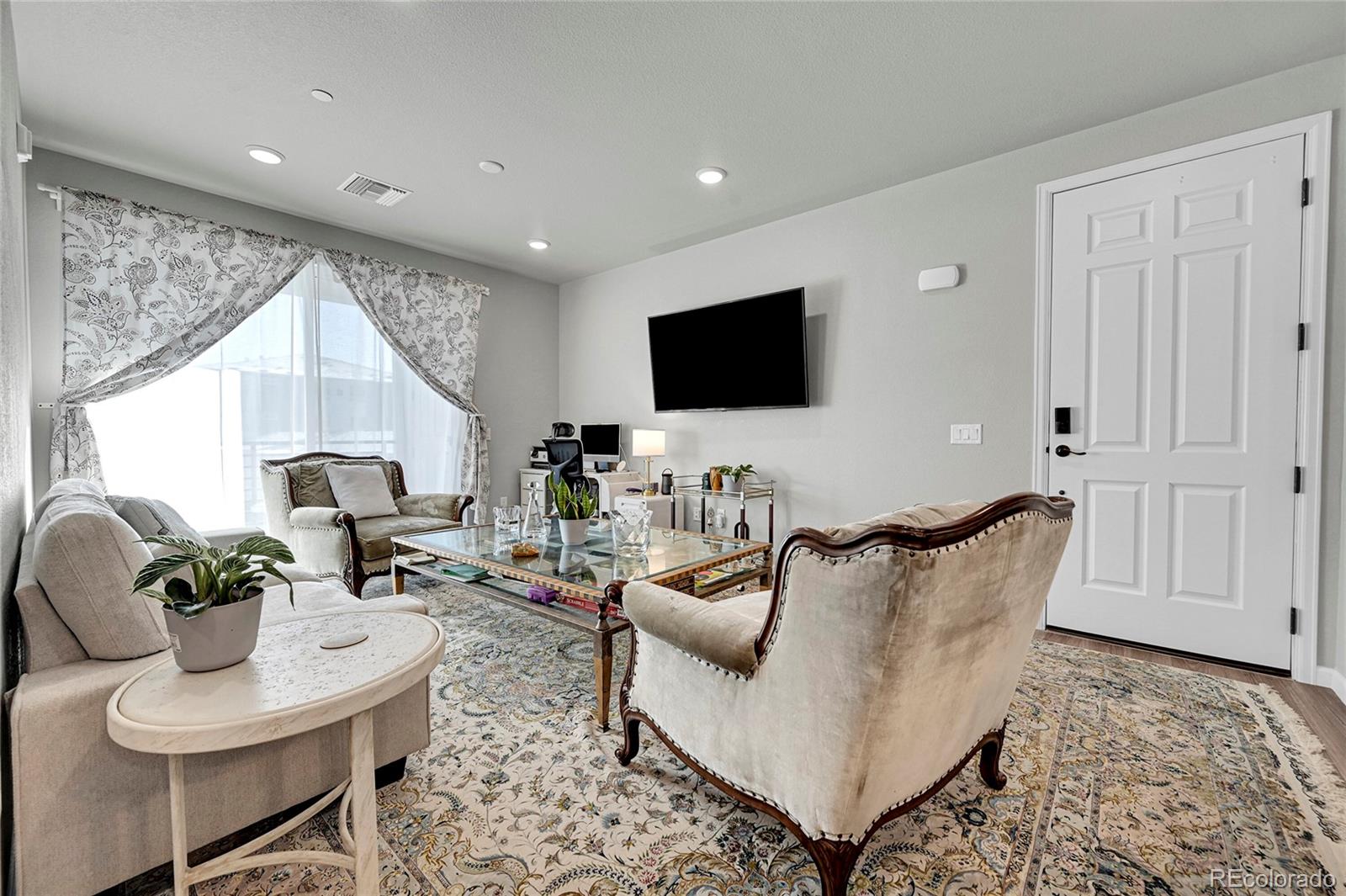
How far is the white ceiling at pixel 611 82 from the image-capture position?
2.09 metres

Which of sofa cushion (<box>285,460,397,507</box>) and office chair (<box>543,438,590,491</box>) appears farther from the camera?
office chair (<box>543,438,590,491</box>)

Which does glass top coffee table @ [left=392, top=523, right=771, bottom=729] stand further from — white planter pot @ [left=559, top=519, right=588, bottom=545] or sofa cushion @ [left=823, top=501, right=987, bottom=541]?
sofa cushion @ [left=823, top=501, right=987, bottom=541]

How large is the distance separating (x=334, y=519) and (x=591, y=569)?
1932 millimetres

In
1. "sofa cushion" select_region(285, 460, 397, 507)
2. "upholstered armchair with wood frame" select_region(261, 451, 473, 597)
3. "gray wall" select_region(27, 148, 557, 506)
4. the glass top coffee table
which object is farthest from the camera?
"sofa cushion" select_region(285, 460, 397, 507)

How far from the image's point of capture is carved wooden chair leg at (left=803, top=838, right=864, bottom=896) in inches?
45.3

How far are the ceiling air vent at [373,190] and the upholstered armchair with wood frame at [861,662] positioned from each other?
3283 millimetres

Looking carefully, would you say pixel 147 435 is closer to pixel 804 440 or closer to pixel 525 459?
pixel 525 459

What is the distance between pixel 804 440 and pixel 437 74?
292cm

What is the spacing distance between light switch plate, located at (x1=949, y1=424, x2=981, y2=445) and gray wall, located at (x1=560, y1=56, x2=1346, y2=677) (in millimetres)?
39

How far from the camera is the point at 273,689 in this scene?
1.04 meters

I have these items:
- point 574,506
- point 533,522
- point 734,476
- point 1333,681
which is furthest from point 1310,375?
point 533,522

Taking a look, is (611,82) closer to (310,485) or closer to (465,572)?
(465,572)

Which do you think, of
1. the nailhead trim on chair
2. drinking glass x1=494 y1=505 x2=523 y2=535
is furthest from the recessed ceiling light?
the nailhead trim on chair

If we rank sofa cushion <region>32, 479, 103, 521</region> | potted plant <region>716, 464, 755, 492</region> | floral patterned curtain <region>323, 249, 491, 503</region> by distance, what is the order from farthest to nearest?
1. floral patterned curtain <region>323, 249, 491, 503</region>
2. potted plant <region>716, 464, 755, 492</region>
3. sofa cushion <region>32, 479, 103, 521</region>
